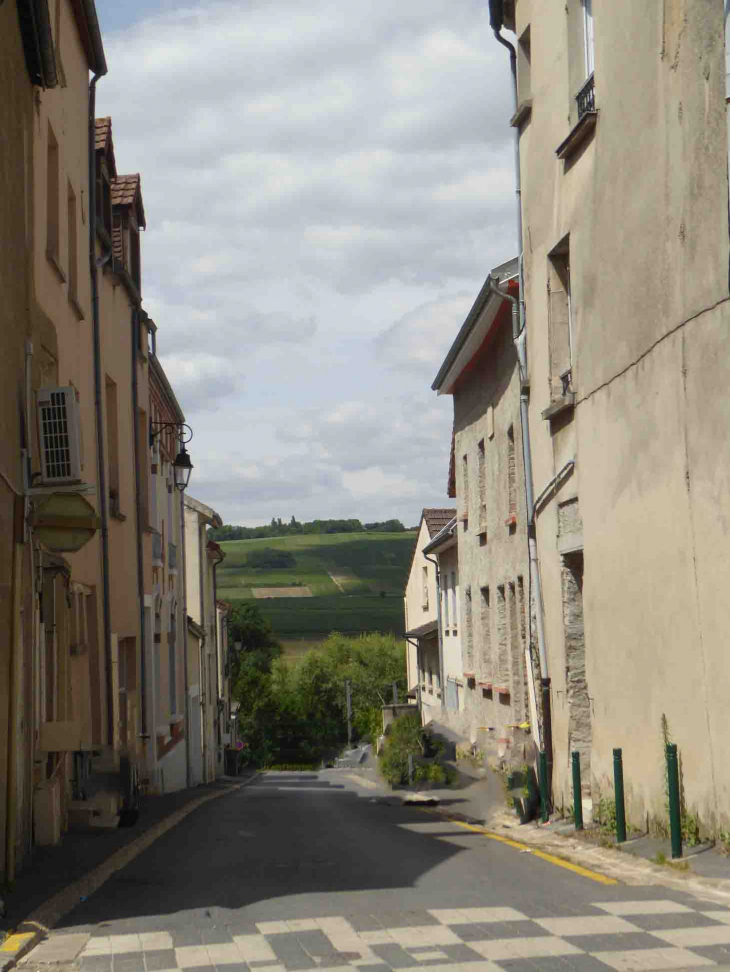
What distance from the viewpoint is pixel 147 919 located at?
7406mm

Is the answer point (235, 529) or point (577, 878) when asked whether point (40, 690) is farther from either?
point (235, 529)

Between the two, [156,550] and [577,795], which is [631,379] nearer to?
[577,795]

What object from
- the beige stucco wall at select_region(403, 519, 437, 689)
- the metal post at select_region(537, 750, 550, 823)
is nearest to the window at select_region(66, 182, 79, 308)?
the metal post at select_region(537, 750, 550, 823)

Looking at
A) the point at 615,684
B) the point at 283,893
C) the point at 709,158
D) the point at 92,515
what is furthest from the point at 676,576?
the point at 92,515

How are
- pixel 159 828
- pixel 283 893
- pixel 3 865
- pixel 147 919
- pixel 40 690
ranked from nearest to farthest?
pixel 147 919
pixel 283 893
pixel 3 865
pixel 40 690
pixel 159 828

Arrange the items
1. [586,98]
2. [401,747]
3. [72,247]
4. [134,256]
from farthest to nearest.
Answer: [401,747], [134,256], [72,247], [586,98]

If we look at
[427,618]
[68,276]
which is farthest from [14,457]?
[427,618]

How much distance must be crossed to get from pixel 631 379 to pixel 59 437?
5088 millimetres

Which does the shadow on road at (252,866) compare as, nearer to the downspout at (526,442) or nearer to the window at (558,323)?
the downspout at (526,442)

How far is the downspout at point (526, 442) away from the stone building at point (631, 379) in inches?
5.6

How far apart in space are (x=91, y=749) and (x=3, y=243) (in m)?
6.05

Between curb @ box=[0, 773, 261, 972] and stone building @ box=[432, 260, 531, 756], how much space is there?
293 inches

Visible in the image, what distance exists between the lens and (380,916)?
7.26 m

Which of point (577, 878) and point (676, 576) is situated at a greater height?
point (676, 576)
